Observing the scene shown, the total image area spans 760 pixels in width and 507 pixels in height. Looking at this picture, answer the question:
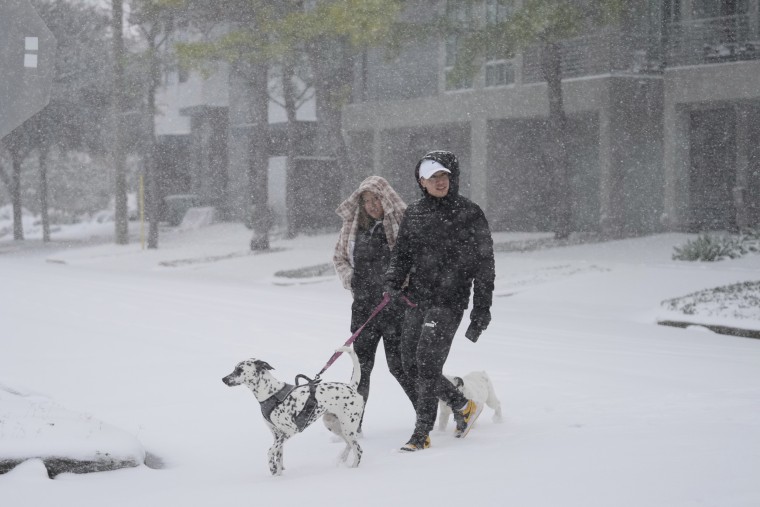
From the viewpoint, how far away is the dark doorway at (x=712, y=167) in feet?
87.2

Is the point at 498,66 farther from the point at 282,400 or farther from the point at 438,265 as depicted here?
the point at 282,400

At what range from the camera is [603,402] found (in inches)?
337

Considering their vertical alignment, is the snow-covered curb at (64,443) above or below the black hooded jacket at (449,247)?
below

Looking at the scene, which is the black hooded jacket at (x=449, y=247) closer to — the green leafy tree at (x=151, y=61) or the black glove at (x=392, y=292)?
the black glove at (x=392, y=292)

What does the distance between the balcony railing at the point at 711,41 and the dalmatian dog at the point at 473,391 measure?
1929 cm

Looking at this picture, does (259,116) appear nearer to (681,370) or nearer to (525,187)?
(525,187)

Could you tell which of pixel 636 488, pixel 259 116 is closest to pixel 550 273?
pixel 259 116

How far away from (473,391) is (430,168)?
1.69m

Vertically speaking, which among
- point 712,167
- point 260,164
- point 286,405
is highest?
point 260,164

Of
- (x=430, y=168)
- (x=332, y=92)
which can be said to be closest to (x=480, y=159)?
(x=332, y=92)

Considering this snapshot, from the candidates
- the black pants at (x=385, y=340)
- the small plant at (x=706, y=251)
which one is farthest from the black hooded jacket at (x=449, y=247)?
the small plant at (x=706, y=251)

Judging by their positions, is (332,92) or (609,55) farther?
(332,92)

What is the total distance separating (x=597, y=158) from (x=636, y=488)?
79.7 feet

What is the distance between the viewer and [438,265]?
22.2 ft
